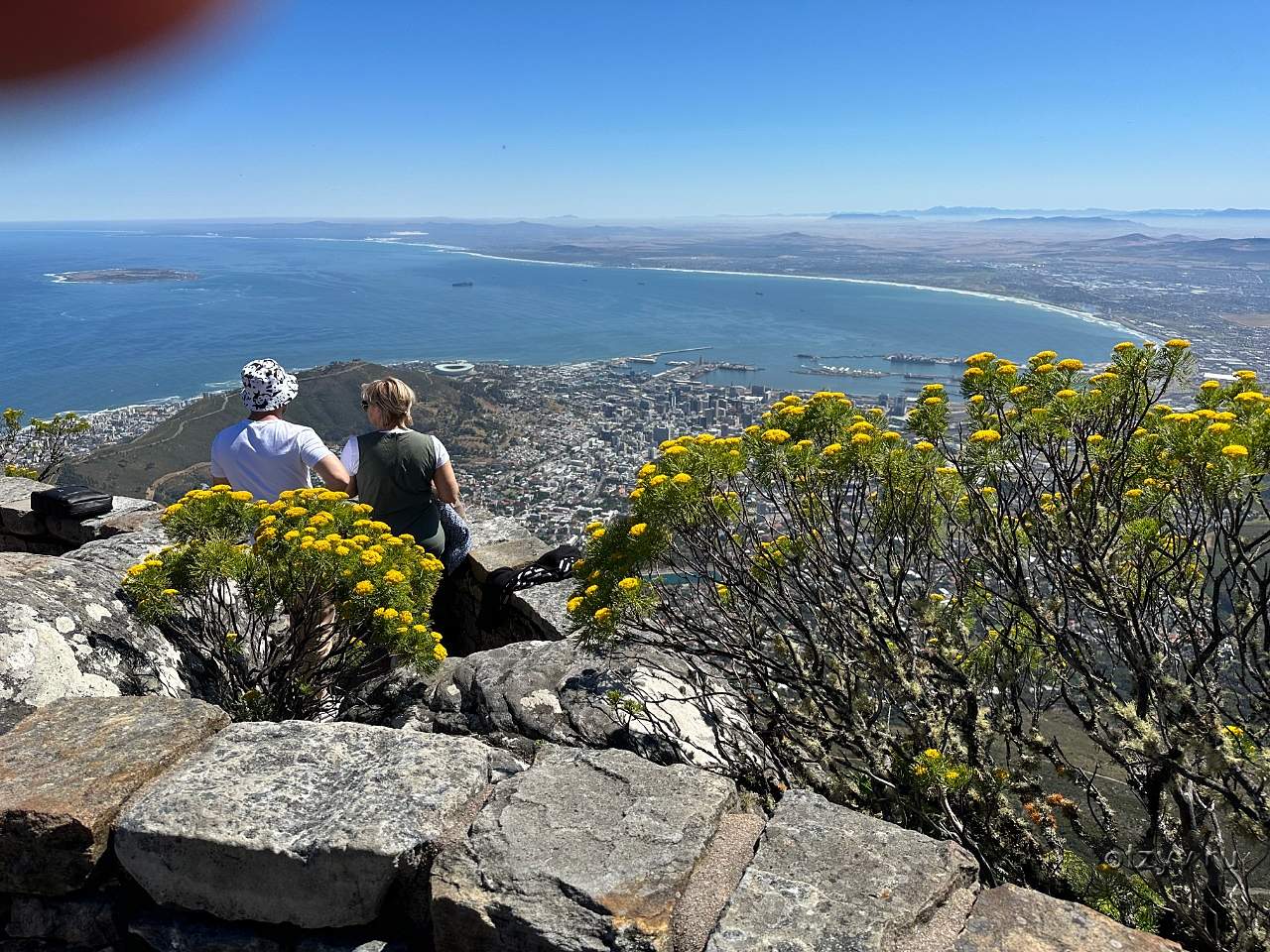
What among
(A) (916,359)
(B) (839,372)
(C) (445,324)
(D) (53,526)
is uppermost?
(D) (53,526)

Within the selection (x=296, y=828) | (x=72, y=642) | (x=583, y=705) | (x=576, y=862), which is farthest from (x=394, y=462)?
(x=576, y=862)

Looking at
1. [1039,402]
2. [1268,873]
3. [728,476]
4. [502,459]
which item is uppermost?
[1039,402]

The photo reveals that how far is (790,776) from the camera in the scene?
279cm

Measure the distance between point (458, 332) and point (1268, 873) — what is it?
242 ft

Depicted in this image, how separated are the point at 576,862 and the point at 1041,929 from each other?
3.10 ft

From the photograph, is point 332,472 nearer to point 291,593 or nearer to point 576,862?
point 291,593

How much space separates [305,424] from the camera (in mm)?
26703

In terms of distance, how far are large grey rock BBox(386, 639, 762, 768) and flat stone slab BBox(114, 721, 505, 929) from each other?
0.88 metres

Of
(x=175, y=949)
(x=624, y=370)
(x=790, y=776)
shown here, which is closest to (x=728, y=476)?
(x=790, y=776)

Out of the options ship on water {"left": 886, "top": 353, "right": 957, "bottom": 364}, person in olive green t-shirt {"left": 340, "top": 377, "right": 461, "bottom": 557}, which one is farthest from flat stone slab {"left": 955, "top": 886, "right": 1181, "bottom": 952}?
ship on water {"left": 886, "top": 353, "right": 957, "bottom": 364}

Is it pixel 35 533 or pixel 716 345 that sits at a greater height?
pixel 35 533

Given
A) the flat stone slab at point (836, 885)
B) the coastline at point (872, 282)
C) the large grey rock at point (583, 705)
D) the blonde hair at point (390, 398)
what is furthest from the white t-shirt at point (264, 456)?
the coastline at point (872, 282)

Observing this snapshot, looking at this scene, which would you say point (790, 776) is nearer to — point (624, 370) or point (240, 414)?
point (240, 414)

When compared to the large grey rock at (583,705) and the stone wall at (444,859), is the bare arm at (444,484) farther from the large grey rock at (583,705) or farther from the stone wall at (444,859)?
the stone wall at (444,859)
